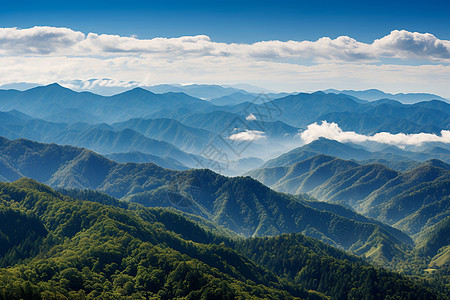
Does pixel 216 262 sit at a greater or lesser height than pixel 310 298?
greater

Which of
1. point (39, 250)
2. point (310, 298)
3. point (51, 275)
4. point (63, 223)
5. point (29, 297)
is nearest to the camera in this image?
point (29, 297)

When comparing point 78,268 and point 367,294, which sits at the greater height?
point 78,268

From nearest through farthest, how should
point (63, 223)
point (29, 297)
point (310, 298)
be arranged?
point (29, 297) → point (63, 223) → point (310, 298)

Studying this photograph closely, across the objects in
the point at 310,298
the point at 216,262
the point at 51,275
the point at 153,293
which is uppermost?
the point at 51,275

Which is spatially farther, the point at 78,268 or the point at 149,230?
the point at 149,230

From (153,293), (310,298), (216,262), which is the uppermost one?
(153,293)

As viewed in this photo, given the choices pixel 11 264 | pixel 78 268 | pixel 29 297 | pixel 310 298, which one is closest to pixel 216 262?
pixel 310 298

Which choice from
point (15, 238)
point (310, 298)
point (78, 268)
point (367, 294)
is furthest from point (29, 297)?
point (367, 294)

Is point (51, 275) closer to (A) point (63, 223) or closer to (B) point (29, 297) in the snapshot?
(B) point (29, 297)

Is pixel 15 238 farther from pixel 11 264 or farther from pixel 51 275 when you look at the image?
pixel 51 275
